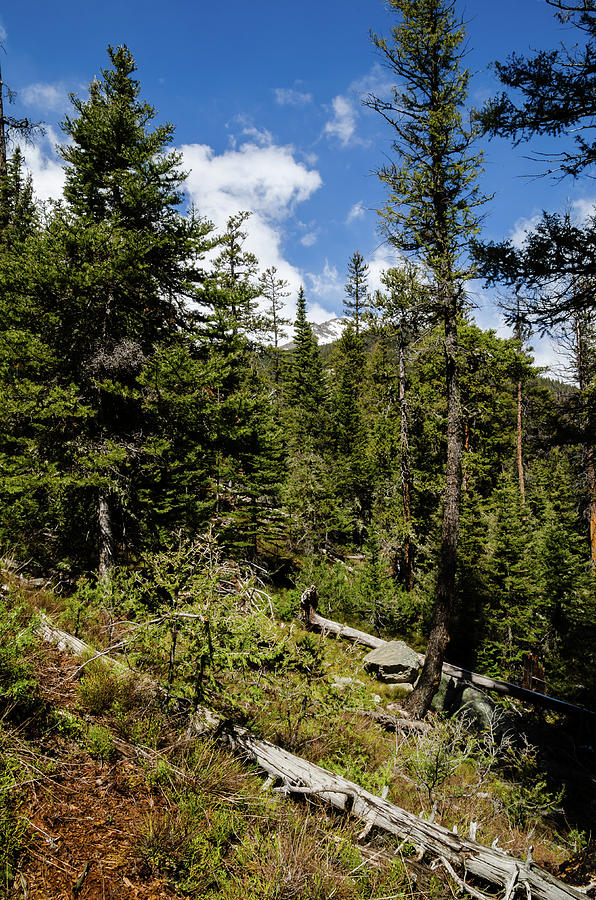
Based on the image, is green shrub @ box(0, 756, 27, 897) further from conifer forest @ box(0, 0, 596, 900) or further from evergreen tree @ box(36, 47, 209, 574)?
evergreen tree @ box(36, 47, 209, 574)

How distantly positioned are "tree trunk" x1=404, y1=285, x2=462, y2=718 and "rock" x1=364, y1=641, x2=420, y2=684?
9.89ft

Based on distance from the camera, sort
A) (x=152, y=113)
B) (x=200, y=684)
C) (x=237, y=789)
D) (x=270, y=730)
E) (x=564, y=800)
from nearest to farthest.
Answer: (x=237, y=789) < (x=200, y=684) < (x=270, y=730) < (x=564, y=800) < (x=152, y=113)

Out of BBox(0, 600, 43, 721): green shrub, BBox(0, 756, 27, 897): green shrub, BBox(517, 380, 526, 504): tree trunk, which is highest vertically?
BBox(517, 380, 526, 504): tree trunk

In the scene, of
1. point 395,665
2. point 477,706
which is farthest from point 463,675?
point 395,665

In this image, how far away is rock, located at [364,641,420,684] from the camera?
11.6 metres

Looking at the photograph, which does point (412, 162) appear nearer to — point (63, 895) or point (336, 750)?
point (336, 750)

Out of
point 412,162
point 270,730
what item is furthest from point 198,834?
point 412,162

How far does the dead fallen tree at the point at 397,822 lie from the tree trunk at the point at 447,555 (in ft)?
16.7

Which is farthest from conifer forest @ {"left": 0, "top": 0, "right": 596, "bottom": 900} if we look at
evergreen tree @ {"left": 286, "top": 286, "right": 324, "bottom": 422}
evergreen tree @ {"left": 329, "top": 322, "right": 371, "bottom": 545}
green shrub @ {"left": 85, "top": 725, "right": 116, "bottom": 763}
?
evergreen tree @ {"left": 286, "top": 286, "right": 324, "bottom": 422}

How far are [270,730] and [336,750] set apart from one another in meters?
1.08

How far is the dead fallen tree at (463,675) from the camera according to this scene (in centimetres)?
1095

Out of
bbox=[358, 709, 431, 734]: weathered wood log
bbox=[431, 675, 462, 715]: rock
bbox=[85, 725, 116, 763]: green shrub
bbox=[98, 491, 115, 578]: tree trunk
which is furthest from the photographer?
bbox=[431, 675, 462, 715]: rock

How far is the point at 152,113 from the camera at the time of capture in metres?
11.1

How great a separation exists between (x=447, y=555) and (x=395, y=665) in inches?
205
